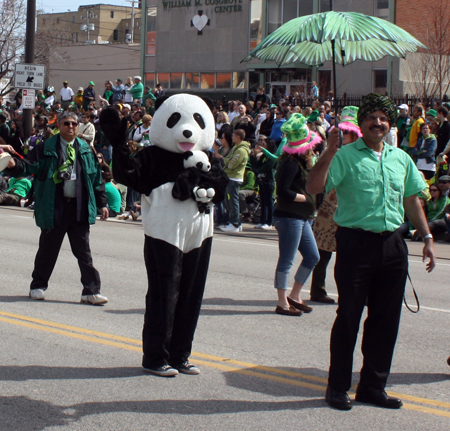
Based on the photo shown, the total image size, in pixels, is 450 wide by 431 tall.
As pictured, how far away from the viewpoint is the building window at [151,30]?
50878mm

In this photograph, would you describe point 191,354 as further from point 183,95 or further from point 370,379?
point 183,95

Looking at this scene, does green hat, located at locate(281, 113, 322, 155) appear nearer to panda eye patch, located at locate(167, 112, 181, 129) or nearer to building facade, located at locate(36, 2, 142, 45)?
panda eye patch, located at locate(167, 112, 181, 129)

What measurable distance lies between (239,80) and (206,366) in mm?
42309

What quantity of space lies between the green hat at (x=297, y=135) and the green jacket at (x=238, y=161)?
8.16 metres

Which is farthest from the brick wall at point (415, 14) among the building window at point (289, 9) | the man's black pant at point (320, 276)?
the man's black pant at point (320, 276)

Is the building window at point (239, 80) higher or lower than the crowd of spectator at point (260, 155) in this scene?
higher

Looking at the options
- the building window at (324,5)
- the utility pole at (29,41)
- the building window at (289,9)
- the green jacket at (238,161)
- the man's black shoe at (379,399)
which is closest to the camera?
the man's black shoe at (379,399)

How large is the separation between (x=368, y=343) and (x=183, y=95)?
87.4 inches

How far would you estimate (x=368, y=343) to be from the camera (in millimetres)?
5000

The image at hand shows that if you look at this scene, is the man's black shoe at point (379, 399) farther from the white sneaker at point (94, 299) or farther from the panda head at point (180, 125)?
the white sneaker at point (94, 299)

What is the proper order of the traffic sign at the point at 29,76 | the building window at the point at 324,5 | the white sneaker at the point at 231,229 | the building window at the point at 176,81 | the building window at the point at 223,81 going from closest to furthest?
1. the white sneaker at the point at 231,229
2. the traffic sign at the point at 29,76
3. the building window at the point at 324,5
4. the building window at the point at 223,81
5. the building window at the point at 176,81

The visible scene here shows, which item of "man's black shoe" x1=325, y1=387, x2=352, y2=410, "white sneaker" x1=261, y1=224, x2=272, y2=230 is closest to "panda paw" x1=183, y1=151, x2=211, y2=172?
"man's black shoe" x1=325, y1=387, x2=352, y2=410

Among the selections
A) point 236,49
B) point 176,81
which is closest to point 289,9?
point 236,49

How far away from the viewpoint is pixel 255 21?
46000 millimetres
